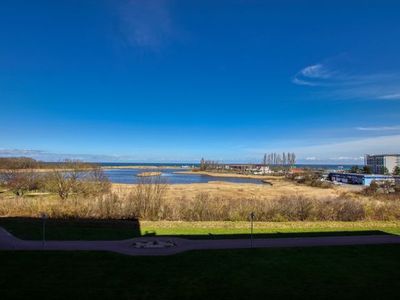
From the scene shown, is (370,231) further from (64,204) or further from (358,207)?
(64,204)

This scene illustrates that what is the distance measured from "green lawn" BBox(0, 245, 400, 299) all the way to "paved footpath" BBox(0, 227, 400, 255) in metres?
0.69

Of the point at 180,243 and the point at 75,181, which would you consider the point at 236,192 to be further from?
the point at 180,243

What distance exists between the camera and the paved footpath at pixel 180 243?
34.7 ft

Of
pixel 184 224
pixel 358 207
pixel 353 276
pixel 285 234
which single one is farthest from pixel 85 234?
pixel 358 207

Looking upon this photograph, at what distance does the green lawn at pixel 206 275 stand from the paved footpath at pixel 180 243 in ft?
2.27

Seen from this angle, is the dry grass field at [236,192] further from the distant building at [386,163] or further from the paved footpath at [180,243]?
the distant building at [386,163]

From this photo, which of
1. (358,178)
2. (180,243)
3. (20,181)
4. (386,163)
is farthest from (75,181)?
(386,163)

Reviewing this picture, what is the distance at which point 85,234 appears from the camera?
1293cm

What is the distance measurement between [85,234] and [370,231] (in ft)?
36.4

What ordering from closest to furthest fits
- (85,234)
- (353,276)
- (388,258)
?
(353,276)
(388,258)
(85,234)

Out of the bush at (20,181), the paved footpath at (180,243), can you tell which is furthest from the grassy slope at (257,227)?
the bush at (20,181)

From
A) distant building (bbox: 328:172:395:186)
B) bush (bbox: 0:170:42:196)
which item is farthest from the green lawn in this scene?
distant building (bbox: 328:172:395:186)

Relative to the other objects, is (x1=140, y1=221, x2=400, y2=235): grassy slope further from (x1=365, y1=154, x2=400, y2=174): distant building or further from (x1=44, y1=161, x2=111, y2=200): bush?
(x1=365, y1=154, x2=400, y2=174): distant building

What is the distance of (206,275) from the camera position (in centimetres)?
820
